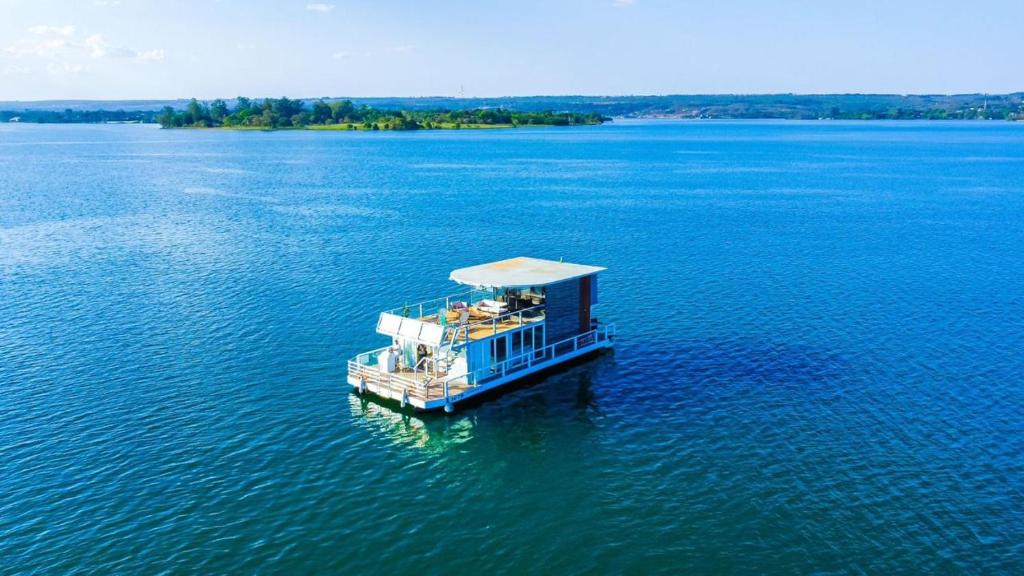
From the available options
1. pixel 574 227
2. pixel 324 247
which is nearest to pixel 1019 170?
pixel 574 227

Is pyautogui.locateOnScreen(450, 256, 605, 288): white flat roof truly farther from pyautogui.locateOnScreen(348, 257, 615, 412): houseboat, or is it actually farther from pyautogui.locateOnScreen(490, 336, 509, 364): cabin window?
pyautogui.locateOnScreen(490, 336, 509, 364): cabin window

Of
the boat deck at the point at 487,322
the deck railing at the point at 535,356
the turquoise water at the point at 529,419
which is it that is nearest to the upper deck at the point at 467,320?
the boat deck at the point at 487,322

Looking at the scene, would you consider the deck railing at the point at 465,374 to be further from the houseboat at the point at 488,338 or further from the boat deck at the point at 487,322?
the boat deck at the point at 487,322

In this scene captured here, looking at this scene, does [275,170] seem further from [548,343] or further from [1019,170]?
[1019,170]

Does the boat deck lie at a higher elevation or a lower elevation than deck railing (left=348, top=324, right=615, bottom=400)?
higher

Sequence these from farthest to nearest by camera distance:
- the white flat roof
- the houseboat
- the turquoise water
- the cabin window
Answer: the white flat roof < the cabin window < the houseboat < the turquoise water

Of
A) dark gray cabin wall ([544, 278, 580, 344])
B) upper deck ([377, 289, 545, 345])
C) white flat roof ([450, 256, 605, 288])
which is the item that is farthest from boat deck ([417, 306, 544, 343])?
white flat roof ([450, 256, 605, 288])
